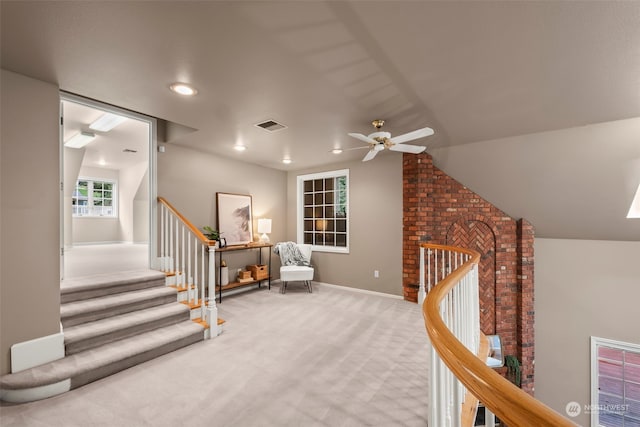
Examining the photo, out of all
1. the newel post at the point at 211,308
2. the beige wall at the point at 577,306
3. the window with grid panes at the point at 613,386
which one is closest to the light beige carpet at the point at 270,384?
the newel post at the point at 211,308

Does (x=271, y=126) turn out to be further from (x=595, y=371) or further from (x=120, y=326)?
(x=595, y=371)

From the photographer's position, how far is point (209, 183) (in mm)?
4723

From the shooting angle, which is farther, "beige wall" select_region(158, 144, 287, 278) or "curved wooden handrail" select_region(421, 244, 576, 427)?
"beige wall" select_region(158, 144, 287, 278)

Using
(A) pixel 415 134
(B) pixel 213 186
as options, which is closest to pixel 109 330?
(B) pixel 213 186

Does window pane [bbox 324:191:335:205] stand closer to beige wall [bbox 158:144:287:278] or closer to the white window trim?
beige wall [bbox 158:144:287:278]

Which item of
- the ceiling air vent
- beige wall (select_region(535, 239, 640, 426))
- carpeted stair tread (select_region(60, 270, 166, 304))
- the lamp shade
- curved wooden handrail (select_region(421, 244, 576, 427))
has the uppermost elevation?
the ceiling air vent

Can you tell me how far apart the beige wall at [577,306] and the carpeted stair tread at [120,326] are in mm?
5900

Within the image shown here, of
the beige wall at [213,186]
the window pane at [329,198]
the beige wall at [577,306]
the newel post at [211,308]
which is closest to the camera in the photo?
the newel post at [211,308]

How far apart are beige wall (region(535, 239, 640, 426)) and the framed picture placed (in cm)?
542

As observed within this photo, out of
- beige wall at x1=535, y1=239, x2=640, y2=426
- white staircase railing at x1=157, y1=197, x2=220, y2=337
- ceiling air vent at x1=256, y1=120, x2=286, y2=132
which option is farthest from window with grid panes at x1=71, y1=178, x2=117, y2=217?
beige wall at x1=535, y1=239, x2=640, y2=426

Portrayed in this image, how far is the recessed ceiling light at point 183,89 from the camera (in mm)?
2410

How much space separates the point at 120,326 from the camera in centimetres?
266

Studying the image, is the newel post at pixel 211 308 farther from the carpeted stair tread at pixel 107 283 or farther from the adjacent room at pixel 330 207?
the carpeted stair tread at pixel 107 283

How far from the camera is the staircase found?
2.12 meters
